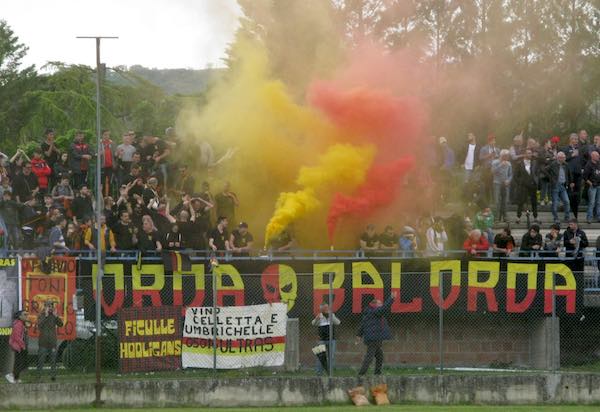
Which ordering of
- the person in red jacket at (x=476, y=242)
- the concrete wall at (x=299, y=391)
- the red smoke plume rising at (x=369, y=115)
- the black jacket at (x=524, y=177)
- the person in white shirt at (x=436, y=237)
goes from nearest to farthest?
the concrete wall at (x=299, y=391) < the person in red jacket at (x=476, y=242) < the person in white shirt at (x=436, y=237) < the black jacket at (x=524, y=177) < the red smoke plume rising at (x=369, y=115)

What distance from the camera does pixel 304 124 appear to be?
29828 millimetres

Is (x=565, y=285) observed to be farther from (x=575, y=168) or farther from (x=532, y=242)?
(x=575, y=168)

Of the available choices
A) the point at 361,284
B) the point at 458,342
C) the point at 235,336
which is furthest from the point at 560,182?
the point at 235,336

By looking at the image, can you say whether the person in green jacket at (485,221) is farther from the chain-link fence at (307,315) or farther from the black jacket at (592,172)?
the black jacket at (592,172)

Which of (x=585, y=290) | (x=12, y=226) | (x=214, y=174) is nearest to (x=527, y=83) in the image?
(x=214, y=174)

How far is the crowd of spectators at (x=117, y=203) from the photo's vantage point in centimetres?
2388

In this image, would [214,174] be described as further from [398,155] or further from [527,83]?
[527,83]

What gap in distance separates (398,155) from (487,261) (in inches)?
245

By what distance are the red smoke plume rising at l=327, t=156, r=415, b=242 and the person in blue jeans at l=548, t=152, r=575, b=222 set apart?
3.40 m

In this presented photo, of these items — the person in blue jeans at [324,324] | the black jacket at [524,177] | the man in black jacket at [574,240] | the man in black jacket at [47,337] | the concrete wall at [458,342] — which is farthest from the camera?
the black jacket at [524,177]

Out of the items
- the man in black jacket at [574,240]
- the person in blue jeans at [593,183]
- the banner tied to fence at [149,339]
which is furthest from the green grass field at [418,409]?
the person in blue jeans at [593,183]

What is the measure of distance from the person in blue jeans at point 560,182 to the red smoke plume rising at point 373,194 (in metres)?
3.40

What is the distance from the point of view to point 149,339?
850 inches

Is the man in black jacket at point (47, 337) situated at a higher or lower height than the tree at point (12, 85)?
lower
